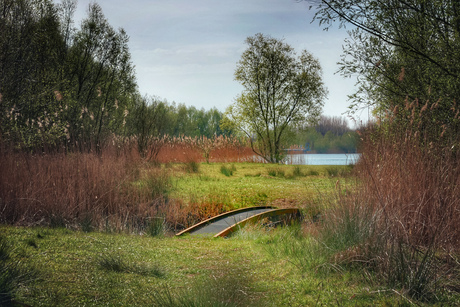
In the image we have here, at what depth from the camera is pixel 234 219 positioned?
6.86 metres

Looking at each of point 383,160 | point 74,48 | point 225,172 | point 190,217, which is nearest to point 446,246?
point 383,160

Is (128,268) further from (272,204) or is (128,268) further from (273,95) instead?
(273,95)

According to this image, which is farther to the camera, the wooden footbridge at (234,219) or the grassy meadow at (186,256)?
the wooden footbridge at (234,219)

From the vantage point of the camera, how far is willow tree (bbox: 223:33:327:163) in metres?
22.2

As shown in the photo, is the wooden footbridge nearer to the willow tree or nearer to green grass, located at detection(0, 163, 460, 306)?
green grass, located at detection(0, 163, 460, 306)

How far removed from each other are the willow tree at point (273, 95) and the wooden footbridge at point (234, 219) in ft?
45.3

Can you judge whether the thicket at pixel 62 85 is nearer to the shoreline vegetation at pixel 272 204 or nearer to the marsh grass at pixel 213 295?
the shoreline vegetation at pixel 272 204

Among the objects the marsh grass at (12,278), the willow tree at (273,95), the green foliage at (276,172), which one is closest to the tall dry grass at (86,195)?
the marsh grass at (12,278)

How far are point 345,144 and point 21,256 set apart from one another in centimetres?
4147

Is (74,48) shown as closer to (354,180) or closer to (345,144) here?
(354,180)

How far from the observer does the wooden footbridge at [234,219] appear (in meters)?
6.99

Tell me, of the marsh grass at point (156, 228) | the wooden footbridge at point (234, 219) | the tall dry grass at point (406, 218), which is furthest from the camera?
the wooden footbridge at point (234, 219)

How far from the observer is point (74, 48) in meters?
16.5

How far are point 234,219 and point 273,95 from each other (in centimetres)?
1653
